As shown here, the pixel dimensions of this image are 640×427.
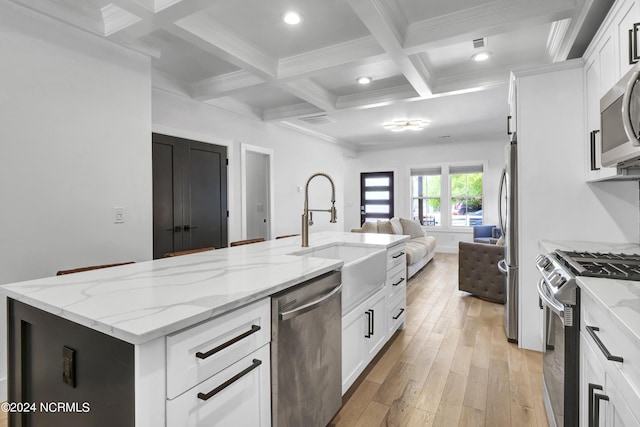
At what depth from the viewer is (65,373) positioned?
1065mm

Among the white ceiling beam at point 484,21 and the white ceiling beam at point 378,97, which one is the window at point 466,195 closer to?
the white ceiling beam at point 378,97

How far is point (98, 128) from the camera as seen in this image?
2684 mm

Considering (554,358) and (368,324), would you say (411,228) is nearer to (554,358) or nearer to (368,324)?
(368,324)

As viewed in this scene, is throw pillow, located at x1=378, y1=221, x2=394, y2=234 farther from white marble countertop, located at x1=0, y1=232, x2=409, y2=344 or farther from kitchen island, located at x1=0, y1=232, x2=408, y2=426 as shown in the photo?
kitchen island, located at x1=0, y1=232, x2=408, y2=426

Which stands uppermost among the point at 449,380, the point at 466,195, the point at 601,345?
the point at 466,195

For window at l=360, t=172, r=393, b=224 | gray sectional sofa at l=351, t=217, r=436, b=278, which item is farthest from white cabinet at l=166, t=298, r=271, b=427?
window at l=360, t=172, r=393, b=224

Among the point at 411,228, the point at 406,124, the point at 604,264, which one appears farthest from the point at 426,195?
the point at 604,264

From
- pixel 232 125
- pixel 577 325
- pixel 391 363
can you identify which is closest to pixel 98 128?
pixel 232 125

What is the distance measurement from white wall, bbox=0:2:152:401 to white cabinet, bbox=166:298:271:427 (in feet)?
6.87

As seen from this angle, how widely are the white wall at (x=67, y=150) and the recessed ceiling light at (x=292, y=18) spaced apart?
1.40 metres

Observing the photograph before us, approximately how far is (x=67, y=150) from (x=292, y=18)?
2.02 m

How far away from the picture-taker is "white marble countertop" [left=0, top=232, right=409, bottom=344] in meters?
0.92

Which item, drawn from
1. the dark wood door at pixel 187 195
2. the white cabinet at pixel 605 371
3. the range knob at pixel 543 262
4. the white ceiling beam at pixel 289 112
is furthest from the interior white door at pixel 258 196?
the white cabinet at pixel 605 371

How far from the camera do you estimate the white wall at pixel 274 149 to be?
13.4 ft
